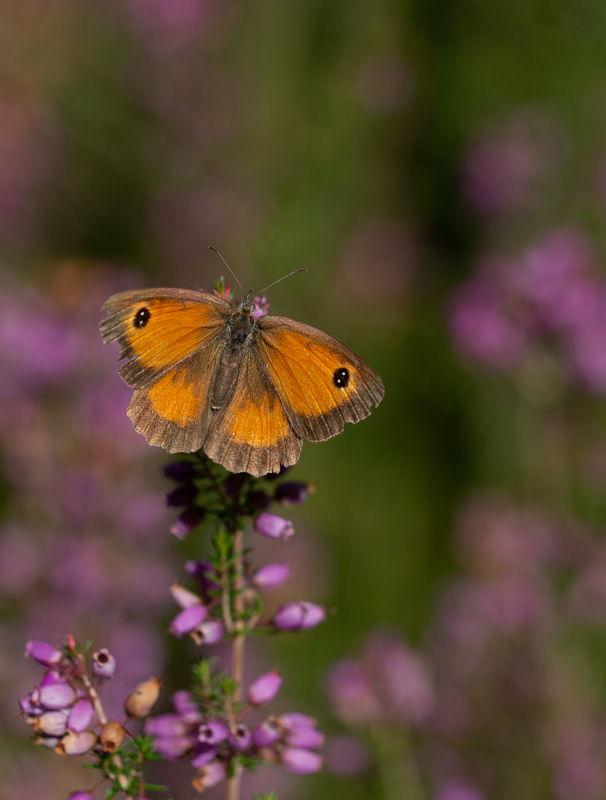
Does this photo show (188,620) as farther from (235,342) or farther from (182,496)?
(235,342)

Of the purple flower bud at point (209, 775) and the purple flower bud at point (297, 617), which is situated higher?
the purple flower bud at point (297, 617)

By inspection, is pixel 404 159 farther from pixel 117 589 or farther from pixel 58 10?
pixel 117 589

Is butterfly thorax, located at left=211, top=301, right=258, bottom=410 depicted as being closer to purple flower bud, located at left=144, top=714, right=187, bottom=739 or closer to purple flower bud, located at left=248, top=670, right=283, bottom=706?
purple flower bud, located at left=248, top=670, right=283, bottom=706

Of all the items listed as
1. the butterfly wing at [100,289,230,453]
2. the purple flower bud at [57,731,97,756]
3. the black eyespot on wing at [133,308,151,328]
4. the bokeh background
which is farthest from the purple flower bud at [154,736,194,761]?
the bokeh background

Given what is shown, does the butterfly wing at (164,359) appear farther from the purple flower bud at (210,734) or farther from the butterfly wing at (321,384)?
the purple flower bud at (210,734)

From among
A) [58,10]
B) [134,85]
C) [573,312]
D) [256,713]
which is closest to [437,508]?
[256,713]

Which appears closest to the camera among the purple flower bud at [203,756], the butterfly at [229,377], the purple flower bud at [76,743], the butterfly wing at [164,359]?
the purple flower bud at [76,743]

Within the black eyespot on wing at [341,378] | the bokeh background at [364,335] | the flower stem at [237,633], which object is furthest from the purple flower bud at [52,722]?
the bokeh background at [364,335]
